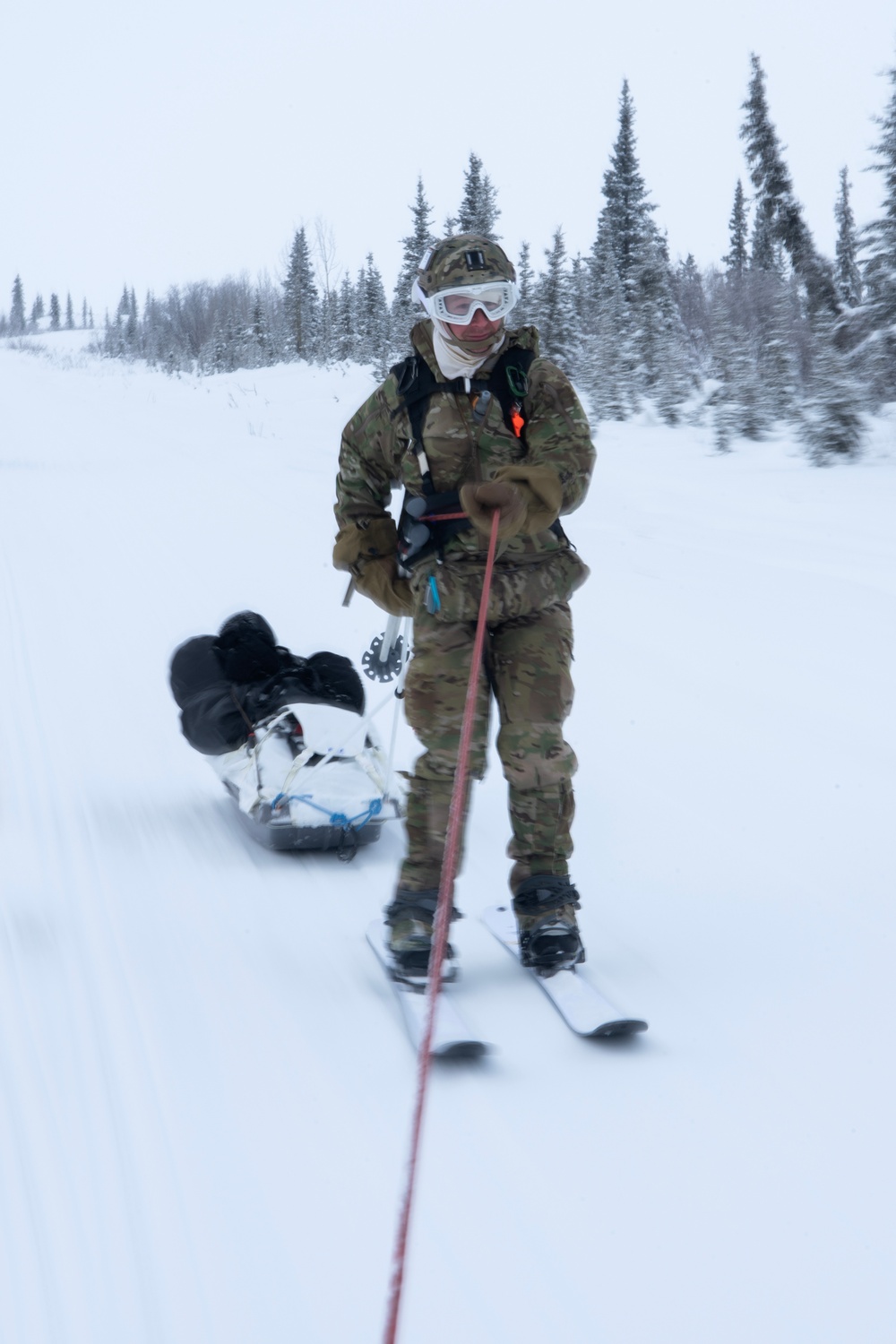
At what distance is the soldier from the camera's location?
8.47 feet

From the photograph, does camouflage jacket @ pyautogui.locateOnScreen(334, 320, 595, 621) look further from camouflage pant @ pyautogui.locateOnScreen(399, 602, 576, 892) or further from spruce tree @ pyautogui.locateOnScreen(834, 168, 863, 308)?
spruce tree @ pyautogui.locateOnScreen(834, 168, 863, 308)

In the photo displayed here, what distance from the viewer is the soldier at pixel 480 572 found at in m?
2.58

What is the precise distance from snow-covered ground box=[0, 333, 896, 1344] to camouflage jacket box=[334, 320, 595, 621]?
107 cm

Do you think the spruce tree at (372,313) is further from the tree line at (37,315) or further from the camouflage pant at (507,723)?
the tree line at (37,315)

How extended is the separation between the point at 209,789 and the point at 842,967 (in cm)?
223

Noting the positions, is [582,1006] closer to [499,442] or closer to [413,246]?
[499,442]

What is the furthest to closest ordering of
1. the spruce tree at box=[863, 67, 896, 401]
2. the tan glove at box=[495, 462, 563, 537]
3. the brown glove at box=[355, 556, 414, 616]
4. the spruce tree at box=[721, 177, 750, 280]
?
the spruce tree at box=[721, 177, 750, 280], the spruce tree at box=[863, 67, 896, 401], the brown glove at box=[355, 556, 414, 616], the tan glove at box=[495, 462, 563, 537]

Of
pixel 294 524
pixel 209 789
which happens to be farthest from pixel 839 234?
pixel 209 789

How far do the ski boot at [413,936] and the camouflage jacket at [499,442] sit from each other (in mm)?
834

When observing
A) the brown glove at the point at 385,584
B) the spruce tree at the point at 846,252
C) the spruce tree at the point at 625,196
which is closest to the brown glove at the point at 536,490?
the brown glove at the point at 385,584

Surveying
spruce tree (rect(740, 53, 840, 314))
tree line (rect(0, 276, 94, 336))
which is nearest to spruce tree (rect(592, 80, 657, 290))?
spruce tree (rect(740, 53, 840, 314))

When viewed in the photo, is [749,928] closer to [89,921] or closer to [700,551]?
[89,921]

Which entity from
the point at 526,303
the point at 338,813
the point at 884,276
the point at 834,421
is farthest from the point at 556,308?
the point at 338,813

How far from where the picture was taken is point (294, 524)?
8969mm
